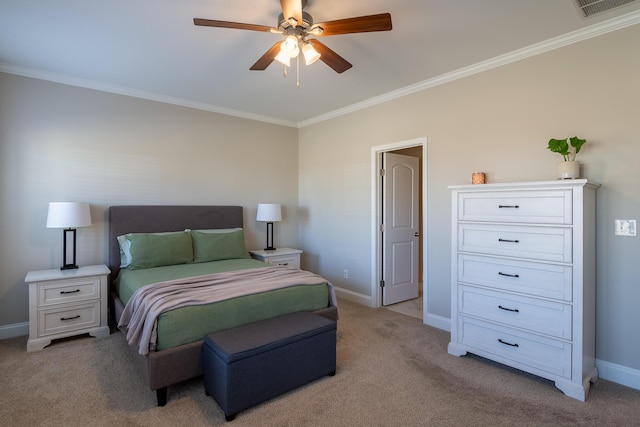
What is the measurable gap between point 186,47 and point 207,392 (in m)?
2.73

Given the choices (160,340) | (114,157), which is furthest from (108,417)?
(114,157)

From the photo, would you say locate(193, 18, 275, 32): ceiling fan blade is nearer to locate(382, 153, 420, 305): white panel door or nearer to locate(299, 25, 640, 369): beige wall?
locate(299, 25, 640, 369): beige wall

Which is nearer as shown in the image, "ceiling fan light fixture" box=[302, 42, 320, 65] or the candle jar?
"ceiling fan light fixture" box=[302, 42, 320, 65]

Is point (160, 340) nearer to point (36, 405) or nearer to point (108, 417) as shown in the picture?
point (108, 417)

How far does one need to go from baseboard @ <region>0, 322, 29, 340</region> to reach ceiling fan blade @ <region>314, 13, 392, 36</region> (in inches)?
156

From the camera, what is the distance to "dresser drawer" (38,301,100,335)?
2990mm

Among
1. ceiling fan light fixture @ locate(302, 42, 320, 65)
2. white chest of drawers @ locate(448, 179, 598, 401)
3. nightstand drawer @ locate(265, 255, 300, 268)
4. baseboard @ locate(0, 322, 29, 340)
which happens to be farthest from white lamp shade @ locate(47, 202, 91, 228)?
white chest of drawers @ locate(448, 179, 598, 401)

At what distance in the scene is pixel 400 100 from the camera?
3.91 m

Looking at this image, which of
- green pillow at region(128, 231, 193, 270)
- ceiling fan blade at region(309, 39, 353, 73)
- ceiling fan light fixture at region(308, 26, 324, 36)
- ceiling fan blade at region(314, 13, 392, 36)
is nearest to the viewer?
ceiling fan blade at region(314, 13, 392, 36)

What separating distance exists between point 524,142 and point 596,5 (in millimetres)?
1039

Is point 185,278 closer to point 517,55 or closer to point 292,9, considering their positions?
point 292,9

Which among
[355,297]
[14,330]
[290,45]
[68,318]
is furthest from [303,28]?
[14,330]

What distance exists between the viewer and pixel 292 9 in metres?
1.97

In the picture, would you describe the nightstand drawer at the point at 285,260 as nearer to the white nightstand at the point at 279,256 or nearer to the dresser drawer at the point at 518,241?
the white nightstand at the point at 279,256
